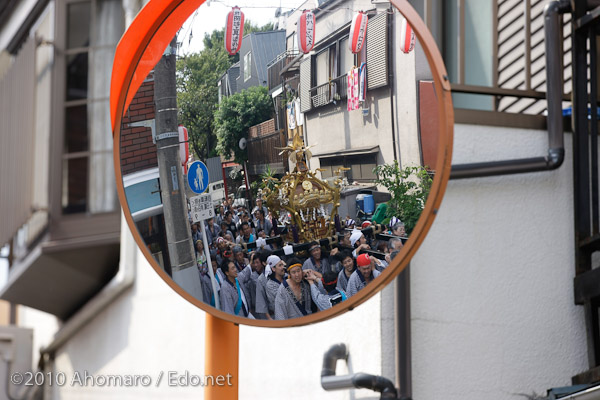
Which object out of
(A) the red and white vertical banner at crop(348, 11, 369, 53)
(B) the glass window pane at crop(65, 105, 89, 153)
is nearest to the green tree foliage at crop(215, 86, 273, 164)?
(A) the red and white vertical banner at crop(348, 11, 369, 53)

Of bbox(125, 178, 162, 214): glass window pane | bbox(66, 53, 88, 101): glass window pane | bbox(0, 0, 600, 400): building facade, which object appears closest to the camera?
bbox(125, 178, 162, 214): glass window pane

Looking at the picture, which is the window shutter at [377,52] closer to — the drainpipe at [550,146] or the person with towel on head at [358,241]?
the person with towel on head at [358,241]

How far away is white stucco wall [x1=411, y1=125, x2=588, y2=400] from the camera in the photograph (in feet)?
10.2

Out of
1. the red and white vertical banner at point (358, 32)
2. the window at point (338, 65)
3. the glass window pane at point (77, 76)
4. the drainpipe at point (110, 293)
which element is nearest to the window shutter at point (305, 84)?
the window at point (338, 65)

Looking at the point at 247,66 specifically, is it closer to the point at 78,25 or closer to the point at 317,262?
the point at 317,262

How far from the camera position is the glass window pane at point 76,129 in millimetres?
7180

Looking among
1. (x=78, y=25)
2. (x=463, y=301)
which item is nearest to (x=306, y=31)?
(x=463, y=301)

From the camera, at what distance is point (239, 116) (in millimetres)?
1705

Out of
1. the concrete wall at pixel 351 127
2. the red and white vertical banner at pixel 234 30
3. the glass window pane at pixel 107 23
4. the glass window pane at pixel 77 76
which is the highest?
the glass window pane at pixel 107 23

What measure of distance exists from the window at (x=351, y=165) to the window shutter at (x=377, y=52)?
0.16 metres

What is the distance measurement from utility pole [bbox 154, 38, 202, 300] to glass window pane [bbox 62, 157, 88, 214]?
18.1 ft

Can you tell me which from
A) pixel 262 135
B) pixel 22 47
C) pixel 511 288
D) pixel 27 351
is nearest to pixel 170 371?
pixel 511 288

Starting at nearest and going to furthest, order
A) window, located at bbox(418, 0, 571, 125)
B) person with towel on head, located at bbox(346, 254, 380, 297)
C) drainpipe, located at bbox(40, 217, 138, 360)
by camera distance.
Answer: person with towel on head, located at bbox(346, 254, 380, 297)
window, located at bbox(418, 0, 571, 125)
drainpipe, located at bbox(40, 217, 138, 360)

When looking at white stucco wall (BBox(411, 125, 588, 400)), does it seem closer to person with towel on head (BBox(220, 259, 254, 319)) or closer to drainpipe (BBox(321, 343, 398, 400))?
drainpipe (BBox(321, 343, 398, 400))
